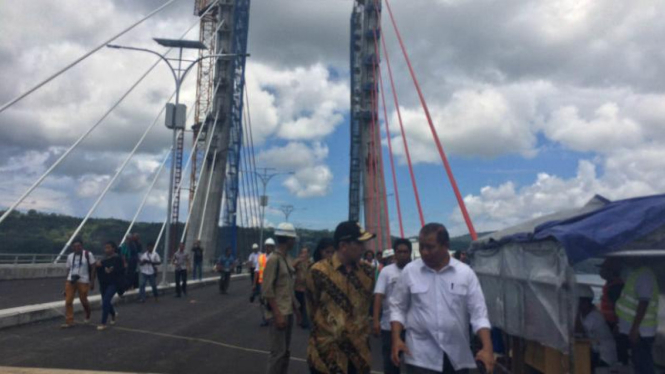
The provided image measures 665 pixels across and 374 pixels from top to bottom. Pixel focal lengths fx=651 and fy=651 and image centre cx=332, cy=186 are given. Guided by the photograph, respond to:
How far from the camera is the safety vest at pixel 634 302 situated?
662 centimetres

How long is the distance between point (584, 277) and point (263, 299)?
3849mm

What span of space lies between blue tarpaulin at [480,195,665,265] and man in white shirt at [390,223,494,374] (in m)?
1.88

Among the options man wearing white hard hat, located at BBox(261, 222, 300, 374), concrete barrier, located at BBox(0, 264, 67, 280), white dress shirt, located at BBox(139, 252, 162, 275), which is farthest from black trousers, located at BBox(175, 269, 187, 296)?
man wearing white hard hat, located at BBox(261, 222, 300, 374)

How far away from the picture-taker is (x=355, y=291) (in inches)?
186

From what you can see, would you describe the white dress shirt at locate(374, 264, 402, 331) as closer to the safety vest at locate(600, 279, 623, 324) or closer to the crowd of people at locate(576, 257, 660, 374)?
the crowd of people at locate(576, 257, 660, 374)

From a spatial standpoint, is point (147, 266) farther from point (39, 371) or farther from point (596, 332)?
point (596, 332)

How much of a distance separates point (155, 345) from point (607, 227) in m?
6.68

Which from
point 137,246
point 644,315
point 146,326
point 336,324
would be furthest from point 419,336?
point 137,246

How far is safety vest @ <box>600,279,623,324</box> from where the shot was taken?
7246mm

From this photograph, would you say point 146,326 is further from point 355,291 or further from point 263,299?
point 355,291

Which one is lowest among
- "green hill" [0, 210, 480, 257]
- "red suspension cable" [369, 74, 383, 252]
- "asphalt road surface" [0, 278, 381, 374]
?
"asphalt road surface" [0, 278, 381, 374]

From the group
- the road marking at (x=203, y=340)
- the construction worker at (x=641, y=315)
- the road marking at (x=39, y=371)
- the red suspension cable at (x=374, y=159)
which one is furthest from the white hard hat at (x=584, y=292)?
the red suspension cable at (x=374, y=159)

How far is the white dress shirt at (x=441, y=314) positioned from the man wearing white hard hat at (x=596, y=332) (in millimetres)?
3194

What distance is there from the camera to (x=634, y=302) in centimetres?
677
